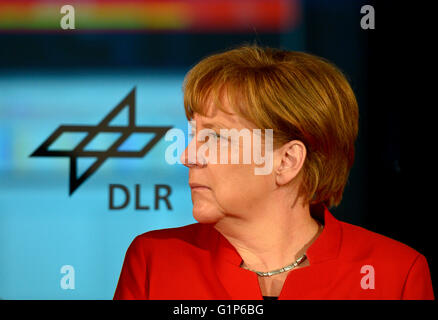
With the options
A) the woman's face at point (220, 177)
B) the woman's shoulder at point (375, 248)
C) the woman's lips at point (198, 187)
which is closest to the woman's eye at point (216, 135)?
the woman's face at point (220, 177)

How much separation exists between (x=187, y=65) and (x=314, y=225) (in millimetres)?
1196

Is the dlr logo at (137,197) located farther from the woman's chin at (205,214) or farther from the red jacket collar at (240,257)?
the woman's chin at (205,214)

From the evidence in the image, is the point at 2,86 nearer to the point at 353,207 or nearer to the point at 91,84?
the point at 91,84

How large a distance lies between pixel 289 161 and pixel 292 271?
294mm

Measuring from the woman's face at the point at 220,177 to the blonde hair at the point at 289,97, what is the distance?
0.11 ft

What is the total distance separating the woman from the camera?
59.3 inches

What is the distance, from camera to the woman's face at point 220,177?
4.92 feet

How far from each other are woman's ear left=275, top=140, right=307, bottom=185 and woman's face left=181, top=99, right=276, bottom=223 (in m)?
0.06

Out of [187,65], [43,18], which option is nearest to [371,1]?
[187,65]

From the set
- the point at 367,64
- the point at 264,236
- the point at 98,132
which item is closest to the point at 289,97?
the point at 264,236

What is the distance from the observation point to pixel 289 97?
150 cm

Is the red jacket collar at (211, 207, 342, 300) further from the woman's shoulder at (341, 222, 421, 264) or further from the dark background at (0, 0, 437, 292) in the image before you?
the dark background at (0, 0, 437, 292)

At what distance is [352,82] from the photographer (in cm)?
253
